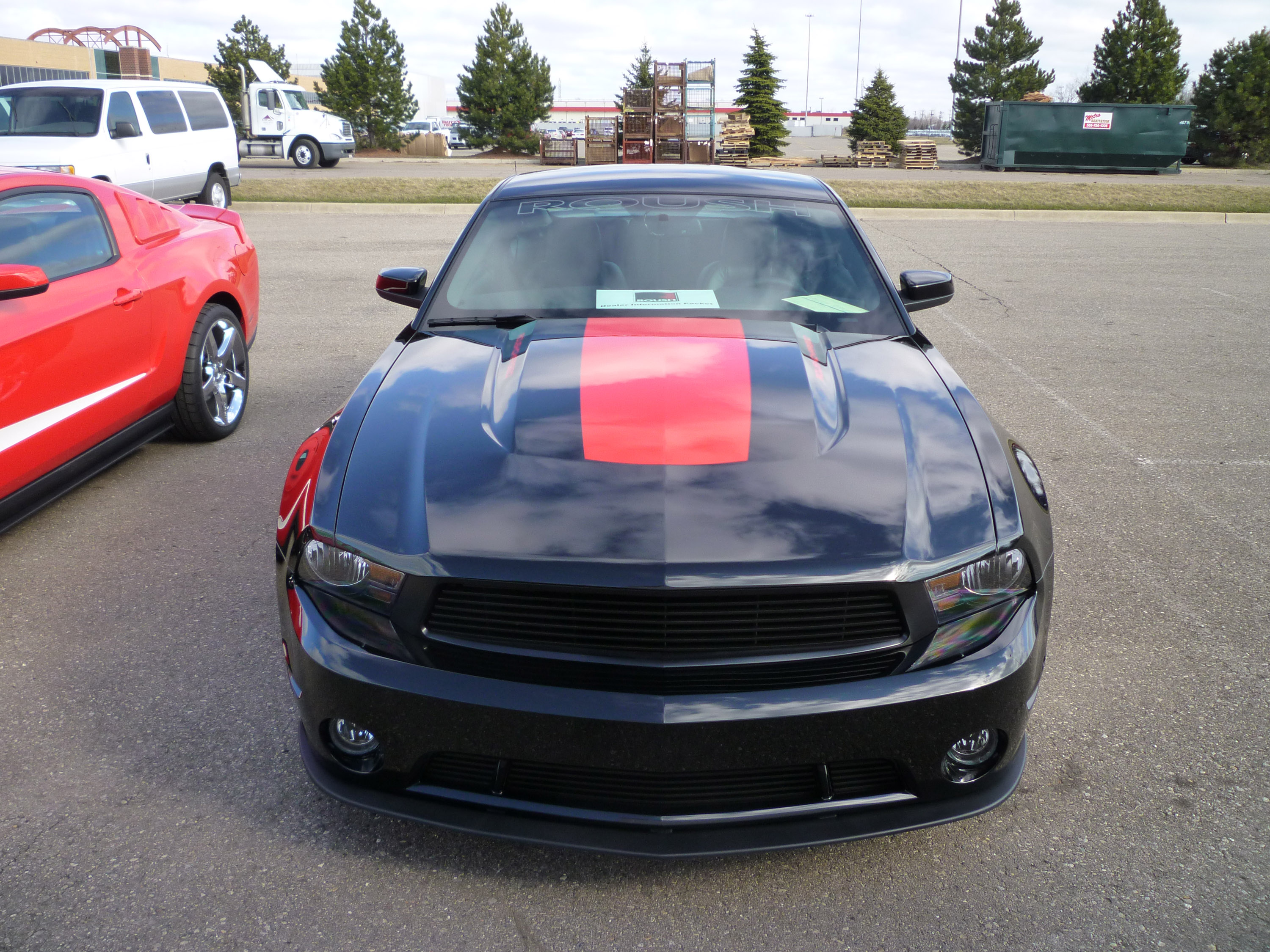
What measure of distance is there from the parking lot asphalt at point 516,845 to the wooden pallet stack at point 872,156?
31.7 meters

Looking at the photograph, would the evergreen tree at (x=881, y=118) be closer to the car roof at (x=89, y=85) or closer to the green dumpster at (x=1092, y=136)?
the green dumpster at (x=1092, y=136)

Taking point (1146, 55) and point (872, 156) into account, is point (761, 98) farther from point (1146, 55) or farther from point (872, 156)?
point (1146, 55)

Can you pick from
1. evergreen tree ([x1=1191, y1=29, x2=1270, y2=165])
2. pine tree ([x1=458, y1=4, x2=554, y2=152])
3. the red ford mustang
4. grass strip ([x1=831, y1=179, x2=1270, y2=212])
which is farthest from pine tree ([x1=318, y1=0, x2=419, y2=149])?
the red ford mustang

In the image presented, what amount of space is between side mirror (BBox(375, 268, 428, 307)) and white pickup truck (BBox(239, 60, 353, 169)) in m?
25.5

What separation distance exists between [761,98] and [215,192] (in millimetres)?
28524

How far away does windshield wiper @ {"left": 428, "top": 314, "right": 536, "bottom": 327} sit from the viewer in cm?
337

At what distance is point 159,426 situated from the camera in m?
5.08

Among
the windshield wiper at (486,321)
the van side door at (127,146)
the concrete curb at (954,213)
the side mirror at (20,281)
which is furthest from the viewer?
the concrete curb at (954,213)

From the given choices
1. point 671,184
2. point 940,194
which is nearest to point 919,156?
point 940,194

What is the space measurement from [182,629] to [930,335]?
6521 mm

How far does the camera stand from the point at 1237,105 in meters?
35.6

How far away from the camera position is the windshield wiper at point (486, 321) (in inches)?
133

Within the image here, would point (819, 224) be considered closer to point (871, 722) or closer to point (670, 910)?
point (871, 722)

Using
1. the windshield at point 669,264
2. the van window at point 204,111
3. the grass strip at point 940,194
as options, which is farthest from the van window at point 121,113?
the windshield at point 669,264
